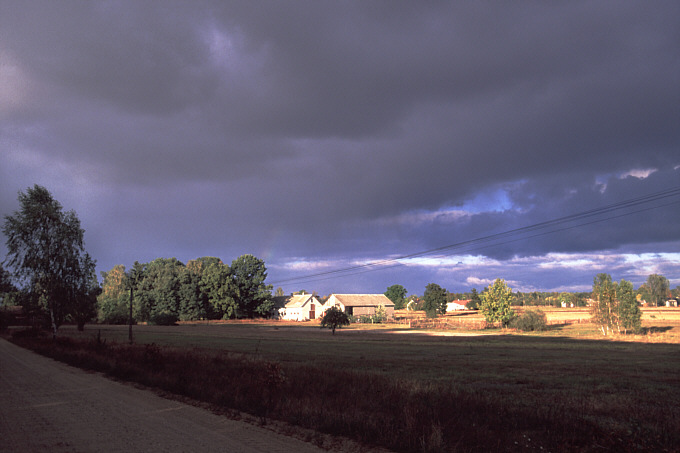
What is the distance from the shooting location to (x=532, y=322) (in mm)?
69000

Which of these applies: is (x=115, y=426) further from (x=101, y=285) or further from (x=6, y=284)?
(x=101, y=285)

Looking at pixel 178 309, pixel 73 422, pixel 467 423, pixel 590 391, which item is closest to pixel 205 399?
pixel 73 422

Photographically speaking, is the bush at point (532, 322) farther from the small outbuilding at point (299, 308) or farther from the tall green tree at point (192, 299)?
A: the tall green tree at point (192, 299)

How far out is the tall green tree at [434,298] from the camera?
117m

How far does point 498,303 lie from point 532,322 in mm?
9430

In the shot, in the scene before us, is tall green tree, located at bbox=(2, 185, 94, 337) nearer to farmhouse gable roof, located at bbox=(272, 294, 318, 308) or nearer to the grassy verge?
the grassy verge

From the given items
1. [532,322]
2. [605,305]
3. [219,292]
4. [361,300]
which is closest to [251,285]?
[219,292]

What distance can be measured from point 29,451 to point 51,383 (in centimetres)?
1177

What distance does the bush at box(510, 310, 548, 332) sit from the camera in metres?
68.6

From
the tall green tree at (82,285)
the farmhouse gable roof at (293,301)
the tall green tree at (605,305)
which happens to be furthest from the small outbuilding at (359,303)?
the tall green tree at (82,285)

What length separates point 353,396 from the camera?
13359 mm

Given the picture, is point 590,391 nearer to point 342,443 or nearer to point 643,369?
point 643,369

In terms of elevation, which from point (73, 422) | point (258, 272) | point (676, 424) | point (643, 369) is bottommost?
point (643, 369)

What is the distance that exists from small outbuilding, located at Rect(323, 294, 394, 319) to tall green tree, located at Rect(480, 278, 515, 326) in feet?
176
